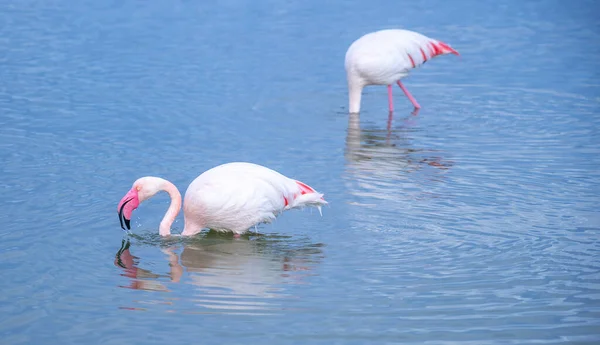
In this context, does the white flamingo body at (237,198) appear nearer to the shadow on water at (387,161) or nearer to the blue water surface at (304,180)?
the blue water surface at (304,180)

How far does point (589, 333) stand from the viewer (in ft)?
16.2

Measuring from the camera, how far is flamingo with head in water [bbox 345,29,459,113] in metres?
9.97

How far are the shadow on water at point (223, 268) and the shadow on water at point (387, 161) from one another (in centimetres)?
118

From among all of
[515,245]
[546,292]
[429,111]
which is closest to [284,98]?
[429,111]

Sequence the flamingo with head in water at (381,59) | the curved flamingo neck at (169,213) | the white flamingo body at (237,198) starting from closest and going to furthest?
the white flamingo body at (237,198)
the curved flamingo neck at (169,213)
the flamingo with head in water at (381,59)

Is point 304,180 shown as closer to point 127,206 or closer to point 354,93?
point 127,206

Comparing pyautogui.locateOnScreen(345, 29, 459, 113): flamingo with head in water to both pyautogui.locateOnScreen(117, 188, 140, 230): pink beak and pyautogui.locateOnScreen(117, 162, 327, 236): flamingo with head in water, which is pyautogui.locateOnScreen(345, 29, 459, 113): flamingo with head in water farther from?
pyautogui.locateOnScreen(117, 188, 140, 230): pink beak

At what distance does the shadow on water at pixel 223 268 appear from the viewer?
5.37 meters

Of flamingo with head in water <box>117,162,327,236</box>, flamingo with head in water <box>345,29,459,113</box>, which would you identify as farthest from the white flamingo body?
flamingo with head in water <box>345,29,459,113</box>

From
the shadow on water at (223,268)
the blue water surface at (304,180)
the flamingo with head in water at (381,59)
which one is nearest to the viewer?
the blue water surface at (304,180)

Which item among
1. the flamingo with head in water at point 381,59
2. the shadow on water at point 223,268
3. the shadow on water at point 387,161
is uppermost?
the flamingo with head in water at point 381,59

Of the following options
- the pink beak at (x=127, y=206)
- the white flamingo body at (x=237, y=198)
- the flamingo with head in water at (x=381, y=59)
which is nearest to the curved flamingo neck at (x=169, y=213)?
the white flamingo body at (x=237, y=198)

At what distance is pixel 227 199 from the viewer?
630cm

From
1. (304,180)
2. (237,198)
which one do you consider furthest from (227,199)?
(304,180)
